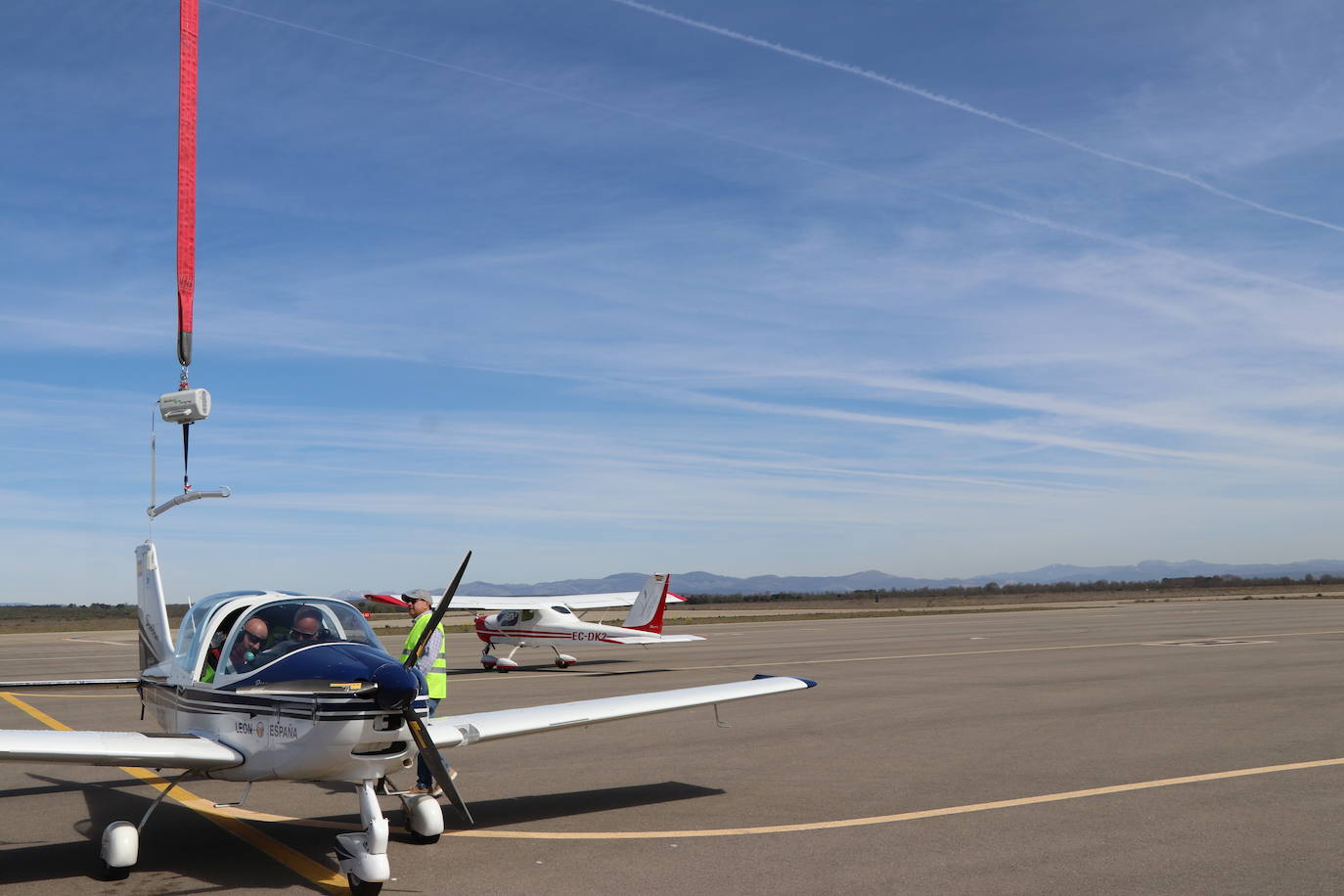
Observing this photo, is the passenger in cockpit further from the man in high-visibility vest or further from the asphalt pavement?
the man in high-visibility vest

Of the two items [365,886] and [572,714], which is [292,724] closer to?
[365,886]

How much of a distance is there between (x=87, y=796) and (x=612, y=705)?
505cm

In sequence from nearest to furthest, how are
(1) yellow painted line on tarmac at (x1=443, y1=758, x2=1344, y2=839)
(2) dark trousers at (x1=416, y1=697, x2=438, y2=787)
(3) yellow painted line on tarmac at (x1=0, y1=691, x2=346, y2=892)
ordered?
(3) yellow painted line on tarmac at (x1=0, y1=691, x2=346, y2=892) < (1) yellow painted line on tarmac at (x1=443, y1=758, x2=1344, y2=839) < (2) dark trousers at (x1=416, y1=697, x2=438, y2=787)

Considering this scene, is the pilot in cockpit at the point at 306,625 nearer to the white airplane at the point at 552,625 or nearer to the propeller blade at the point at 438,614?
the propeller blade at the point at 438,614

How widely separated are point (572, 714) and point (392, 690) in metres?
2.50

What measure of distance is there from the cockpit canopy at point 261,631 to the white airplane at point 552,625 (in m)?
16.6

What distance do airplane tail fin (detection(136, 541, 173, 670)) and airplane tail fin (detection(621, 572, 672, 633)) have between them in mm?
17296

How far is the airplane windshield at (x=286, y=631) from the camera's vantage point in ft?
24.6

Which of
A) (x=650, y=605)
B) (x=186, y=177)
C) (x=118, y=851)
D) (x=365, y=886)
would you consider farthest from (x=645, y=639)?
(x=365, y=886)

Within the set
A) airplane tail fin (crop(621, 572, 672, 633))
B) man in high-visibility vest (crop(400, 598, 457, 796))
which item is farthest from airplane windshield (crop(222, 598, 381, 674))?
airplane tail fin (crop(621, 572, 672, 633))

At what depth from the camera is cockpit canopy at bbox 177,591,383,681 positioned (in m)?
7.50

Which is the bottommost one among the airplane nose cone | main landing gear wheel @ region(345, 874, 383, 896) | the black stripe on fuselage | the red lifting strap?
main landing gear wheel @ region(345, 874, 383, 896)

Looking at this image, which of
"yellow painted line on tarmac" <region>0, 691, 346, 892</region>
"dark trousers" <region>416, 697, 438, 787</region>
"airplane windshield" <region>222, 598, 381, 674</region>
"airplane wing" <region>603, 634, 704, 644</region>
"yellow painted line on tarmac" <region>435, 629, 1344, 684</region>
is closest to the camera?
"yellow painted line on tarmac" <region>0, 691, 346, 892</region>

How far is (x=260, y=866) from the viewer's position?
7250mm
